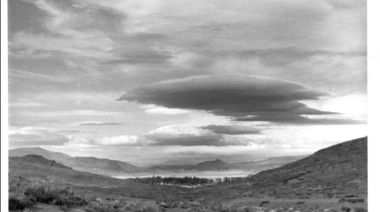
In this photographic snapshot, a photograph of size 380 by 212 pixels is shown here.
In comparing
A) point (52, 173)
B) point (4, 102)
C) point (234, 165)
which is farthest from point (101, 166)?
point (4, 102)

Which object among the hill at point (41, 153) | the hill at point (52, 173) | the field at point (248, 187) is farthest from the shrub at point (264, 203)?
the hill at point (41, 153)

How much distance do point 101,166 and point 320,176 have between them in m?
6.94

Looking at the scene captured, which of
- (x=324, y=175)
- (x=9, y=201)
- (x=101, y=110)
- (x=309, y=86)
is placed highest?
(x=309, y=86)

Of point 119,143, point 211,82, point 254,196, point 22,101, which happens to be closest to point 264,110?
point 211,82

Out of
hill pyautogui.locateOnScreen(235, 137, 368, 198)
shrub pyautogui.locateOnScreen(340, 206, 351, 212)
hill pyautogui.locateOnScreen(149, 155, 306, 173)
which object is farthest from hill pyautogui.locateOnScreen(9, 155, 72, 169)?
shrub pyautogui.locateOnScreen(340, 206, 351, 212)

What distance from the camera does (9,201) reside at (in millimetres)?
9508

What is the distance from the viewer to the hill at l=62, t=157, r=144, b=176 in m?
13.4

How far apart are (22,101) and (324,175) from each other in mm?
9465

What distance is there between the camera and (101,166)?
44.8ft

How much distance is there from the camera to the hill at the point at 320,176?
13.5m

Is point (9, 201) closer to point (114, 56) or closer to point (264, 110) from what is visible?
point (114, 56)

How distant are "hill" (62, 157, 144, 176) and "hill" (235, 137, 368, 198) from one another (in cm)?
384
